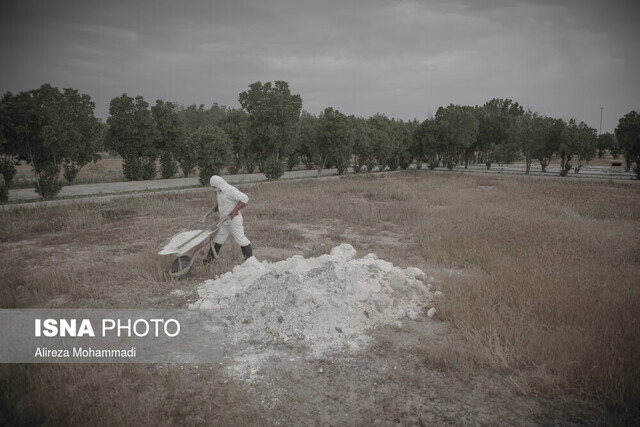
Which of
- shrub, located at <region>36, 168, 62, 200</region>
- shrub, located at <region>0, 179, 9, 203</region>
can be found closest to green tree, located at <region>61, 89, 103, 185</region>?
shrub, located at <region>36, 168, 62, 200</region>

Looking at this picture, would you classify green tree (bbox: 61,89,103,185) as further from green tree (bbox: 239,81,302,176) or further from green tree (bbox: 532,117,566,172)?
green tree (bbox: 532,117,566,172)

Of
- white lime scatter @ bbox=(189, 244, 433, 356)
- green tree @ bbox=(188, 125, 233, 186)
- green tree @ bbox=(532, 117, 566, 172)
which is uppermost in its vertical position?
green tree @ bbox=(532, 117, 566, 172)

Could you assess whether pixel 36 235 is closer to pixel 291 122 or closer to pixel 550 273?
pixel 550 273

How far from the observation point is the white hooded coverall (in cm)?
726

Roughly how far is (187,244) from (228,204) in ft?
3.91

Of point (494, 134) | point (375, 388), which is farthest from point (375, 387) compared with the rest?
point (494, 134)

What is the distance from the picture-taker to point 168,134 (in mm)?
28016

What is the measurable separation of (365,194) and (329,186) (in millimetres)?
3488

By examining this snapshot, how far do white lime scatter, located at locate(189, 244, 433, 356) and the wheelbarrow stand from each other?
25.9 inches

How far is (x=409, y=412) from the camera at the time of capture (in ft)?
12.1

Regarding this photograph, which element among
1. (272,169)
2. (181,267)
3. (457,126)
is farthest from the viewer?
(457,126)

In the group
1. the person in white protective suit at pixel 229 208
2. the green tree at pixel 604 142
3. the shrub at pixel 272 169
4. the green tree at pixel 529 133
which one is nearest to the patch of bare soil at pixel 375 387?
the person in white protective suit at pixel 229 208

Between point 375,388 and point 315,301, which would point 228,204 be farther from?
point 375,388

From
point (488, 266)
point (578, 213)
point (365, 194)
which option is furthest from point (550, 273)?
point (365, 194)
